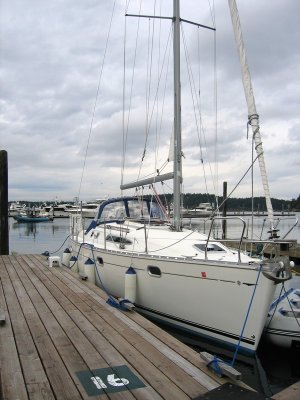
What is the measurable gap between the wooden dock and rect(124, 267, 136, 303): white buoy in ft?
3.38

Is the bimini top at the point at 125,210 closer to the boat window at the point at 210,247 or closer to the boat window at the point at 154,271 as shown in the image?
the boat window at the point at 210,247

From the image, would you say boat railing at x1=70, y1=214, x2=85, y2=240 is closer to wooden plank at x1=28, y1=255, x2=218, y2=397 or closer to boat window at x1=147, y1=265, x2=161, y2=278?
boat window at x1=147, y1=265, x2=161, y2=278

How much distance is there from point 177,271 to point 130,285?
1.45 m

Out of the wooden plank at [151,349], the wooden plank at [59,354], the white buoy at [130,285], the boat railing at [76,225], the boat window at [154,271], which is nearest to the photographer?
the wooden plank at [59,354]

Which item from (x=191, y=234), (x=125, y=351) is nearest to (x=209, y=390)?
(x=125, y=351)

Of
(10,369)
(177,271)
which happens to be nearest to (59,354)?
(10,369)

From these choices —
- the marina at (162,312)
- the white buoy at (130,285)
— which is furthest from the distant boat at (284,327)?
the white buoy at (130,285)

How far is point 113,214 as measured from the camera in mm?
12352

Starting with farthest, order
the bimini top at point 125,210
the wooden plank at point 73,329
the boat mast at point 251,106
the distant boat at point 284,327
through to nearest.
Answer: the bimini top at point 125,210, the distant boat at point 284,327, the boat mast at point 251,106, the wooden plank at point 73,329

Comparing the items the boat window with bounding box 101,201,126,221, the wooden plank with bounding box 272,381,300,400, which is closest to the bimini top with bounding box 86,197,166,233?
the boat window with bounding box 101,201,126,221

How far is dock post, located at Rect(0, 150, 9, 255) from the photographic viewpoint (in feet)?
52.0

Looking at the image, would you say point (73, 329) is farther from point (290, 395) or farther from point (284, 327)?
point (284, 327)

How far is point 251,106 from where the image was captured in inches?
289

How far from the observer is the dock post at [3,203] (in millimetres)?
15836
